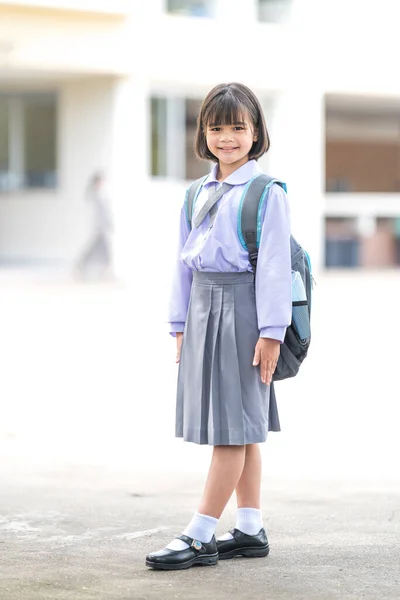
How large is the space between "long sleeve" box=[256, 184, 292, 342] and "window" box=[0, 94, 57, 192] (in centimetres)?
2233

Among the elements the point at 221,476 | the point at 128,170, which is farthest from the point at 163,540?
the point at 128,170

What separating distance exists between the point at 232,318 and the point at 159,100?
67.1ft

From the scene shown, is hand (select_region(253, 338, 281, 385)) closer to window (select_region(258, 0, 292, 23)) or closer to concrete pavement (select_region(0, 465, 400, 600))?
concrete pavement (select_region(0, 465, 400, 600))

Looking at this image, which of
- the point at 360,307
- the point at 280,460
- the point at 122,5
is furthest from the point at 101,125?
the point at 280,460

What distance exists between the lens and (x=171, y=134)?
2439 centimetres

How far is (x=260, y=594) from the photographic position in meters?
4.04

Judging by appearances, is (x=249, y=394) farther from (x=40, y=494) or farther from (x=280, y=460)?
(x=280, y=460)

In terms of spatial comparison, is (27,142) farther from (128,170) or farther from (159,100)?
Answer: (128,170)

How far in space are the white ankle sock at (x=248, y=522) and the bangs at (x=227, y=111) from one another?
4.67 feet

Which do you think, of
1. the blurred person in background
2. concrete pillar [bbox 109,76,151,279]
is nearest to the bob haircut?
the blurred person in background

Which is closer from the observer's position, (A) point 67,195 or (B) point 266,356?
(B) point 266,356

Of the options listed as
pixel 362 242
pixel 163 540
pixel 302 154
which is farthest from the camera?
pixel 362 242

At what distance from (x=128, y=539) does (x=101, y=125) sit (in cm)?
1976

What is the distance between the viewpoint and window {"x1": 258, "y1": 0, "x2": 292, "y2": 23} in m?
25.4
